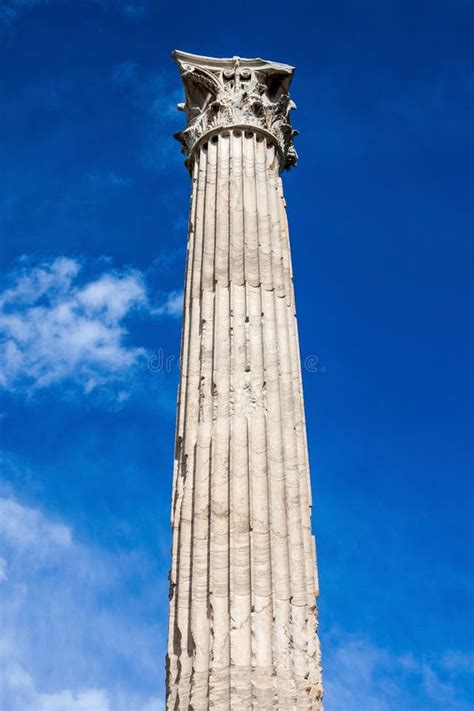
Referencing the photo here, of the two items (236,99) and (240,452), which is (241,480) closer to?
(240,452)

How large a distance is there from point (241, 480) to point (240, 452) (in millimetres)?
519

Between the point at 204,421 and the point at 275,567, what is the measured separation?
2.94m

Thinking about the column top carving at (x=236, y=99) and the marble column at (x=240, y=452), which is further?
the column top carving at (x=236, y=99)

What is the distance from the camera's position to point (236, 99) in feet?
63.8

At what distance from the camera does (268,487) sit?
13141 millimetres

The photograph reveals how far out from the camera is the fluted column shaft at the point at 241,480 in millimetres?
11469

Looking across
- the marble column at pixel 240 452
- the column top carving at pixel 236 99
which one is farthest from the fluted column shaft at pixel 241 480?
the column top carving at pixel 236 99

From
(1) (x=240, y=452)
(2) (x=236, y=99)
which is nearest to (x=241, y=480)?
(1) (x=240, y=452)

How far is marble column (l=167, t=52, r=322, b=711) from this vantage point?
11.5m

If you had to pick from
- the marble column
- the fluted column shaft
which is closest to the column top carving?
the marble column

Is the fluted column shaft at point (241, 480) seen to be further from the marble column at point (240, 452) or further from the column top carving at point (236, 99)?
the column top carving at point (236, 99)

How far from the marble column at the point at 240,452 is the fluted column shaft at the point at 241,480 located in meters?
0.02

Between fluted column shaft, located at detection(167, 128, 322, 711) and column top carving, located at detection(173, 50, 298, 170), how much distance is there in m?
2.06

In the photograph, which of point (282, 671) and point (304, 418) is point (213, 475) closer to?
point (304, 418)
